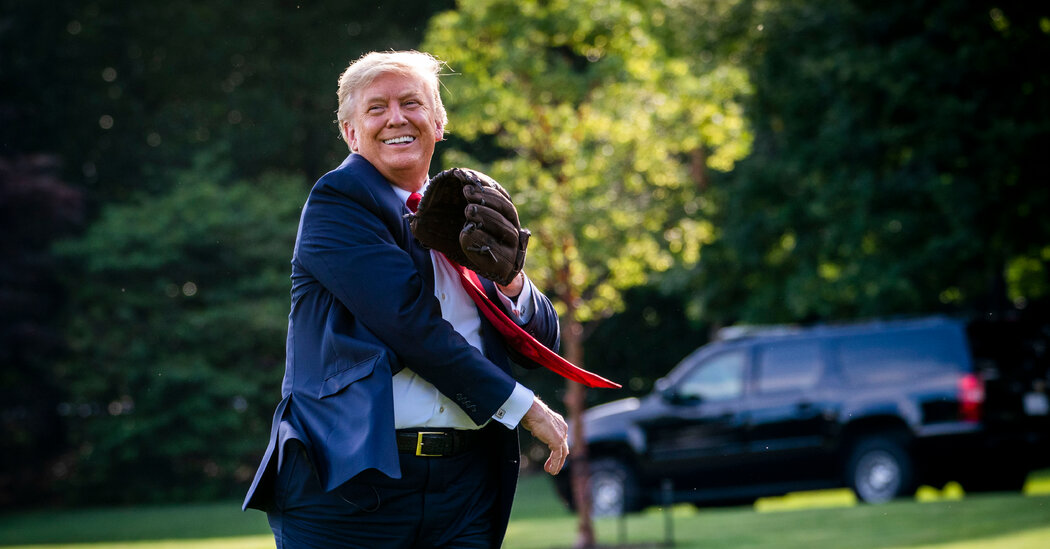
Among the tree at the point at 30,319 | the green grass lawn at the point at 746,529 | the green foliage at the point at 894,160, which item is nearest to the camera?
the green grass lawn at the point at 746,529

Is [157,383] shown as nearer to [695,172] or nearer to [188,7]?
[188,7]

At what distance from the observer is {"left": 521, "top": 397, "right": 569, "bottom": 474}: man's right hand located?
3.01 m

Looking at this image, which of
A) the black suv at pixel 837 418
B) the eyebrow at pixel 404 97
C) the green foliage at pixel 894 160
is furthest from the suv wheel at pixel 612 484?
the eyebrow at pixel 404 97

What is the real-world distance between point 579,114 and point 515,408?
915 cm

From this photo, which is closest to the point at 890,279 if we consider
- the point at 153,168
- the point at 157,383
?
the point at 157,383

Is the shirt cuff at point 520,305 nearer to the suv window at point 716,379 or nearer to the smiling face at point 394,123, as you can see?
the smiling face at point 394,123

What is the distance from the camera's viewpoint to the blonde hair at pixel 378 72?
316 cm

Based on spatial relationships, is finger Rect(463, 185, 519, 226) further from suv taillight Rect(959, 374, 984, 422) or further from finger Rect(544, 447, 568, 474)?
suv taillight Rect(959, 374, 984, 422)

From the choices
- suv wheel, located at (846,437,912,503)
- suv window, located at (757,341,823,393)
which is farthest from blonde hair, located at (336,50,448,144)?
suv window, located at (757,341,823,393)

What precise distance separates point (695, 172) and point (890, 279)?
7041mm

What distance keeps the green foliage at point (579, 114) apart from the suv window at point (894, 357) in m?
4.06

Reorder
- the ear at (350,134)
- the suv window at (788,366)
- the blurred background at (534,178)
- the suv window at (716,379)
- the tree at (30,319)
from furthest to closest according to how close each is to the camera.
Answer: the tree at (30,319) < the suv window at (716,379) < the suv window at (788,366) < the blurred background at (534,178) < the ear at (350,134)

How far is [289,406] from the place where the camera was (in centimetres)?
299

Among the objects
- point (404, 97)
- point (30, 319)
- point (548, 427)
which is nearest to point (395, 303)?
point (548, 427)
